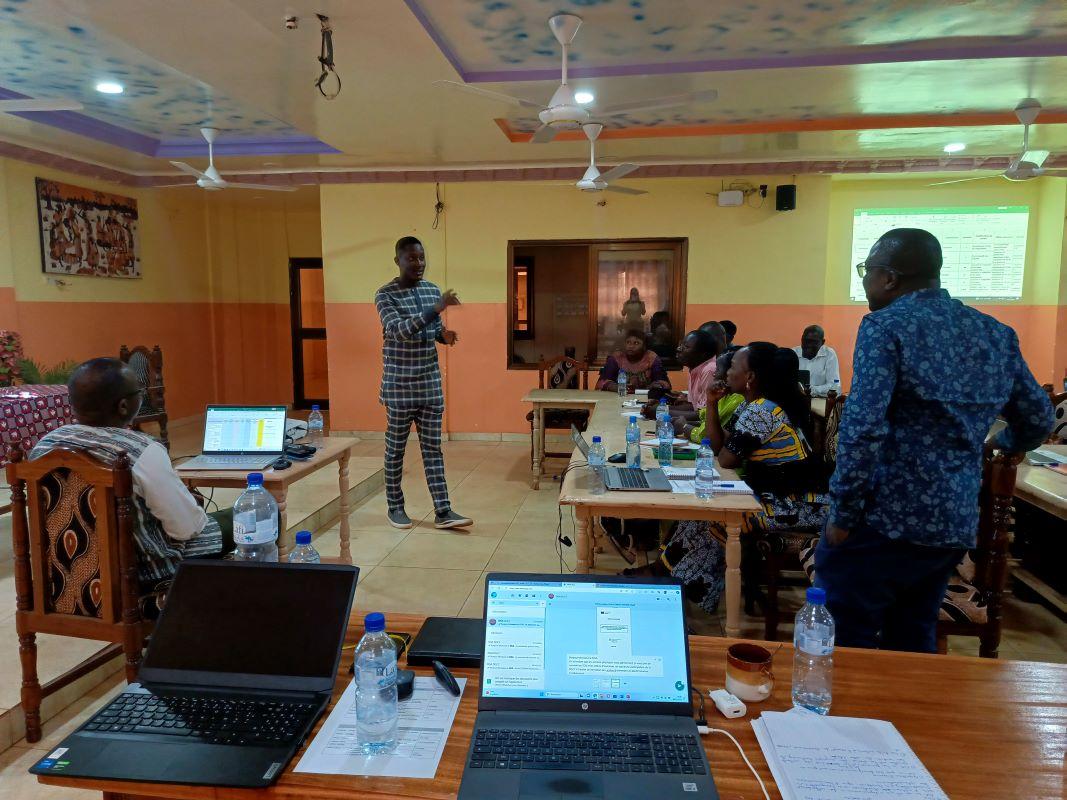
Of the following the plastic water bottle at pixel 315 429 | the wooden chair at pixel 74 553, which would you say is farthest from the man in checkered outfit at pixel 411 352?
the wooden chair at pixel 74 553

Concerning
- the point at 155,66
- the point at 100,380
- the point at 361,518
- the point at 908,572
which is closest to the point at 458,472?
the point at 361,518

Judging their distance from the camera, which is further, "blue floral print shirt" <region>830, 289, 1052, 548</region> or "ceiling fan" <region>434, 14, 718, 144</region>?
Answer: "ceiling fan" <region>434, 14, 718, 144</region>

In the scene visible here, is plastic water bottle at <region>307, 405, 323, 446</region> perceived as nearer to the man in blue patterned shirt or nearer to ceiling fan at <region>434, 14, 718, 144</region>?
ceiling fan at <region>434, 14, 718, 144</region>

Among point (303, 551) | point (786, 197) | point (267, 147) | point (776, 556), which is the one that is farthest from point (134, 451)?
point (786, 197)

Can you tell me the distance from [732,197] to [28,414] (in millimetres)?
5947

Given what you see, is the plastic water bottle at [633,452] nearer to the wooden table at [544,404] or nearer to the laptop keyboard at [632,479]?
the laptop keyboard at [632,479]

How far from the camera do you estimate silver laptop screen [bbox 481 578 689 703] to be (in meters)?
1.14

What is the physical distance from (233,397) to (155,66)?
5.17 m

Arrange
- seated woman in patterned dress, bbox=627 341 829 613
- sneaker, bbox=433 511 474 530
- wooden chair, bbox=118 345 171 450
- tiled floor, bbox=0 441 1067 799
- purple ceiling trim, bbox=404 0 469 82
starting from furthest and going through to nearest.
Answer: wooden chair, bbox=118 345 171 450 < sneaker, bbox=433 511 474 530 < purple ceiling trim, bbox=404 0 469 82 < seated woman in patterned dress, bbox=627 341 829 613 < tiled floor, bbox=0 441 1067 799

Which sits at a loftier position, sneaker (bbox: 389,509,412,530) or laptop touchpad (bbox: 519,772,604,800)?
laptop touchpad (bbox: 519,772,604,800)

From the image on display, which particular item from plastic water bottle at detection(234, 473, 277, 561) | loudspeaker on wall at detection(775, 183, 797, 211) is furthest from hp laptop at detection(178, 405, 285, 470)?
loudspeaker on wall at detection(775, 183, 797, 211)

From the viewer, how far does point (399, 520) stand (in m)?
4.25

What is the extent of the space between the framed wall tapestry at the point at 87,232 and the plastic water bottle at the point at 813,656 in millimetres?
6918

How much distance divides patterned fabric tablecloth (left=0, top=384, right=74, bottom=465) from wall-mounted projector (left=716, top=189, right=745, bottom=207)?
563 centimetres
